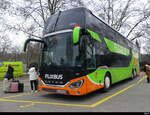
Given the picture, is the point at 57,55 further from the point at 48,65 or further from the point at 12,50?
the point at 12,50

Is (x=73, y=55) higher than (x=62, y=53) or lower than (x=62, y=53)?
lower

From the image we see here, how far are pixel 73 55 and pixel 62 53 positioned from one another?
550mm

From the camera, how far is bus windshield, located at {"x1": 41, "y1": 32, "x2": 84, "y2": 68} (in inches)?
253

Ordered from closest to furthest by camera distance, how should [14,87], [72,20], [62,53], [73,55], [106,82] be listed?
[73,55], [62,53], [72,20], [106,82], [14,87]

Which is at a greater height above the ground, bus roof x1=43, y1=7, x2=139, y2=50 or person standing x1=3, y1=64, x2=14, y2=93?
bus roof x1=43, y1=7, x2=139, y2=50

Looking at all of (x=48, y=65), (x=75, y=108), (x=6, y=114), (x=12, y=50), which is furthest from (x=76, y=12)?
(x=12, y=50)

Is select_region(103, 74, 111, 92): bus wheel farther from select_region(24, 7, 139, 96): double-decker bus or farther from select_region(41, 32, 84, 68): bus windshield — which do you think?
select_region(41, 32, 84, 68): bus windshield

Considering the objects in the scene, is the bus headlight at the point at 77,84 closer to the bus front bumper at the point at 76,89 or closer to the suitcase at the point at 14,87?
the bus front bumper at the point at 76,89

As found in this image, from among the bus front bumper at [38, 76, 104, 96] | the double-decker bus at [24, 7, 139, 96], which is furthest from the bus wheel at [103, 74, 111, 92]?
the bus front bumper at [38, 76, 104, 96]

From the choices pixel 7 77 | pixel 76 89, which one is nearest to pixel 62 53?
pixel 76 89

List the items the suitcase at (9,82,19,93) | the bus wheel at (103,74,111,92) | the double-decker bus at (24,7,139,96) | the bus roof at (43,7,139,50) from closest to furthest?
the double-decker bus at (24,7,139,96)
the bus roof at (43,7,139,50)
the bus wheel at (103,74,111,92)
the suitcase at (9,82,19,93)

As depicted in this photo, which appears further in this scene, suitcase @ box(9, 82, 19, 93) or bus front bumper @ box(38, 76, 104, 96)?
suitcase @ box(9, 82, 19, 93)

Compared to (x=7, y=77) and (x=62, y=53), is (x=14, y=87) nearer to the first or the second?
(x=7, y=77)

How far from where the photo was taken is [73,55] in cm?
646
